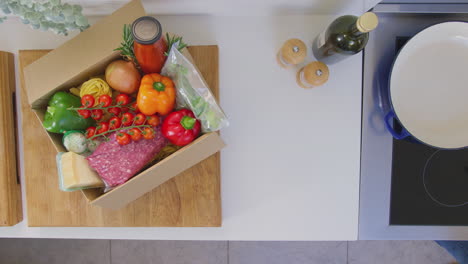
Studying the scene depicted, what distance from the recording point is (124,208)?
0.75m

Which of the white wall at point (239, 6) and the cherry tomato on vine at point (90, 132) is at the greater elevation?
the white wall at point (239, 6)

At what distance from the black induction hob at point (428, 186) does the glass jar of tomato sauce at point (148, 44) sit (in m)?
0.64

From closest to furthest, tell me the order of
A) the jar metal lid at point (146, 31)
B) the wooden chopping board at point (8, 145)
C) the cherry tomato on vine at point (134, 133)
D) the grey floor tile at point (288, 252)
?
the jar metal lid at point (146, 31), the cherry tomato on vine at point (134, 133), the wooden chopping board at point (8, 145), the grey floor tile at point (288, 252)

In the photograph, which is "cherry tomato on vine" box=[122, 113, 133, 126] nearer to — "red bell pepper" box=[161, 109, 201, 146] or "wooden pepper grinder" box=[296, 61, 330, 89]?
"red bell pepper" box=[161, 109, 201, 146]

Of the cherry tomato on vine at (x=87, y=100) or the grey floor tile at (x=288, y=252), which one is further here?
the grey floor tile at (x=288, y=252)

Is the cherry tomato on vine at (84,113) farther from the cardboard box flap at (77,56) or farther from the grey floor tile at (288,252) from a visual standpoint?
the grey floor tile at (288,252)

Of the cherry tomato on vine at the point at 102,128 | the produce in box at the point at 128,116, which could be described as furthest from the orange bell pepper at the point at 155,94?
the cherry tomato on vine at the point at 102,128

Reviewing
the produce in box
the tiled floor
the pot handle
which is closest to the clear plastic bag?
the produce in box

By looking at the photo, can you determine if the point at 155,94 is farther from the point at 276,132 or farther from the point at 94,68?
the point at 276,132

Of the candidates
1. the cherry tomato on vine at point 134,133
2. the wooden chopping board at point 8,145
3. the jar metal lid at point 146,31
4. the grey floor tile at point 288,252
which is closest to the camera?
the jar metal lid at point 146,31

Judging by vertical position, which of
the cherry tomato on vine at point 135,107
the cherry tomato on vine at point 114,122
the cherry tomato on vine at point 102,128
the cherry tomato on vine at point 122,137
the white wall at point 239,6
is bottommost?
the cherry tomato on vine at point 122,137

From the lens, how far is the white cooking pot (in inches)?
27.1

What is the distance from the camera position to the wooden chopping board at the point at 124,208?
741 mm

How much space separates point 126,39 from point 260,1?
0.32 meters
